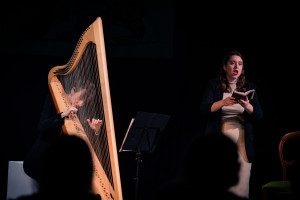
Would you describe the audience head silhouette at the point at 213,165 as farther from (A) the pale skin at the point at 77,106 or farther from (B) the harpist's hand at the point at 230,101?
(B) the harpist's hand at the point at 230,101

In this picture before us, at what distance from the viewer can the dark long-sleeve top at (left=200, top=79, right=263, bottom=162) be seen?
316 centimetres

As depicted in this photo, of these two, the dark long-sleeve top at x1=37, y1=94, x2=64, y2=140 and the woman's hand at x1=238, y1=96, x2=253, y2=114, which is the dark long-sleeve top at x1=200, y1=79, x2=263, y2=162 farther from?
the dark long-sleeve top at x1=37, y1=94, x2=64, y2=140

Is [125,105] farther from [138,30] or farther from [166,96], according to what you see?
[138,30]

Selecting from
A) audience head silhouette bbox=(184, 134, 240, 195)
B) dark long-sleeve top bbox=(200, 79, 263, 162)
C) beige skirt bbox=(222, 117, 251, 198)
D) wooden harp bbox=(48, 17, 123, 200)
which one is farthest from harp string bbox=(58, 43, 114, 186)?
audience head silhouette bbox=(184, 134, 240, 195)

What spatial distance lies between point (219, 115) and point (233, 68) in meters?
0.49

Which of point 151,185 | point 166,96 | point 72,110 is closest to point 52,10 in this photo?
point 166,96

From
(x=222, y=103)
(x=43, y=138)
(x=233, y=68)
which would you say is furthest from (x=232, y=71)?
(x=43, y=138)

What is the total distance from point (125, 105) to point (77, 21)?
1251mm

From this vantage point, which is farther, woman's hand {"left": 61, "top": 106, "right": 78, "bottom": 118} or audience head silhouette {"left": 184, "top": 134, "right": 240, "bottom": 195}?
woman's hand {"left": 61, "top": 106, "right": 78, "bottom": 118}

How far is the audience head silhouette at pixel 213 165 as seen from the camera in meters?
0.98

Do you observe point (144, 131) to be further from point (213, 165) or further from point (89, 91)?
point (213, 165)

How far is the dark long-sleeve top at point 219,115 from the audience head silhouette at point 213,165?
2197mm

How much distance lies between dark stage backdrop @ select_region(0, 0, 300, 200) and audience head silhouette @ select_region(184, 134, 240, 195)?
3148 millimetres

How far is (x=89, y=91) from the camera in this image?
278 cm
